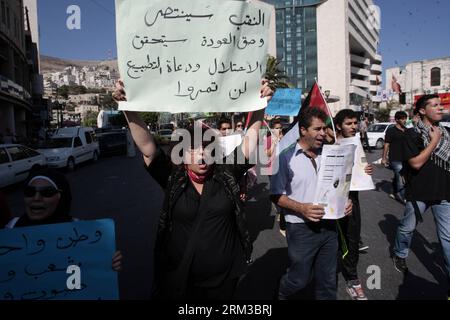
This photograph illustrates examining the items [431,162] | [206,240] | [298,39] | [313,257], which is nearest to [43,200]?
[206,240]

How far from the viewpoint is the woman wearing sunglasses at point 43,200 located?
85.8 inches

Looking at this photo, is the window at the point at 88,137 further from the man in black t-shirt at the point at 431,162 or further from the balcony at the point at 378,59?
the balcony at the point at 378,59

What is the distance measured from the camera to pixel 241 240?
8.31 feet

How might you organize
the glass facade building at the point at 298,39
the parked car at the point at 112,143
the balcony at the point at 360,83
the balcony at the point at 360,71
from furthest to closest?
the balcony at the point at 360,71 → the balcony at the point at 360,83 → the glass facade building at the point at 298,39 → the parked car at the point at 112,143

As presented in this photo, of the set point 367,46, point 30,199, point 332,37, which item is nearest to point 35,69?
point 30,199

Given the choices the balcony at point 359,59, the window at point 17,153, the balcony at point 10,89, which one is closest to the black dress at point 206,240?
the window at point 17,153

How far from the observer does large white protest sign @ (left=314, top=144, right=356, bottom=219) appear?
2.56 m

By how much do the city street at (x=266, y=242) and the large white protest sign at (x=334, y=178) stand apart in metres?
1.40

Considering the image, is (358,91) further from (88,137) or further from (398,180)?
(398,180)

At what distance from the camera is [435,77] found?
87.0 meters

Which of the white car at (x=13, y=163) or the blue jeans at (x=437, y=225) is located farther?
the white car at (x=13, y=163)

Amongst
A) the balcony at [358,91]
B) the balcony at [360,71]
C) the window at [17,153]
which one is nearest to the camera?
the window at [17,153]

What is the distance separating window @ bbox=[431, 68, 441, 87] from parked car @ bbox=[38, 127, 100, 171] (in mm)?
89200
